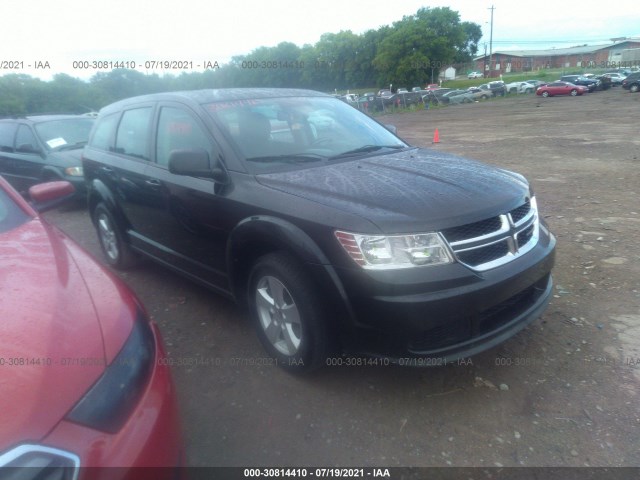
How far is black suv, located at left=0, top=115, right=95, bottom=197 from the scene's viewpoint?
25.7 ft

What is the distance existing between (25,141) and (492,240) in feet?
28.9

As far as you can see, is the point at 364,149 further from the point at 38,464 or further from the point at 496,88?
the point at 496,88

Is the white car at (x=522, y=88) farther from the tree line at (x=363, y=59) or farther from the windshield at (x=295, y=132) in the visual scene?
the windshield at (x=295, y=132)

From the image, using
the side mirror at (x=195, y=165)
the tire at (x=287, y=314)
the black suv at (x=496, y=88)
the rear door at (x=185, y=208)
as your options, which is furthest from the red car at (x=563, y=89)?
the tire at (x=287, y=314)

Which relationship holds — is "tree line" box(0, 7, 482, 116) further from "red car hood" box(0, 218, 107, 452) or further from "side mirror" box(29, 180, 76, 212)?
"red car hood" box(0, 218, 107, 452)

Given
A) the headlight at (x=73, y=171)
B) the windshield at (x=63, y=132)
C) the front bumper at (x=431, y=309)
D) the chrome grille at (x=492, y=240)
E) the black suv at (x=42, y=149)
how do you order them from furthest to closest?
1. the windshield at (x=63, y=132)
2. the black suv at (x=42, y=149)
3. the headlight at (x=73, y=171)
4. the chrome grille at (x=492, y=240)
5. the front bumper at (x=431, y=309)

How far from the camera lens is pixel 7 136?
9.01m

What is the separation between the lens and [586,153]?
1100 centimetres

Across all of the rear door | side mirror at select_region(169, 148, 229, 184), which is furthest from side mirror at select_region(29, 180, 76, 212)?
side mirror at select_region(169, 148, 229, 184)

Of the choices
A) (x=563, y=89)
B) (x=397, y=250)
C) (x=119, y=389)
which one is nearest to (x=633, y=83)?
(x=563, y=89)

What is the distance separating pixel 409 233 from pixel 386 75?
220 ft

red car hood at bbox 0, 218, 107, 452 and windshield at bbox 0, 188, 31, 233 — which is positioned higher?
windshield at bbox 0, 188, 31, 233

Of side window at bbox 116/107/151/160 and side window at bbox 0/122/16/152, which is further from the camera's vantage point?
side window at bbox 0/122/16/152

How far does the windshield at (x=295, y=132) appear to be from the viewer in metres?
3.29
